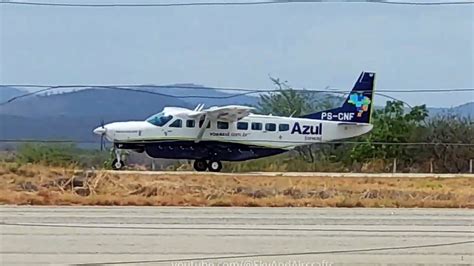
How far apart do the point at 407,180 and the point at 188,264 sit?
19.5 meters

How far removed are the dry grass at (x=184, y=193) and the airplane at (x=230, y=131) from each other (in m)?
13.7

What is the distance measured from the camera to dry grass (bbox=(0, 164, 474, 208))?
18812mm

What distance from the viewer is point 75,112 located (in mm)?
40250

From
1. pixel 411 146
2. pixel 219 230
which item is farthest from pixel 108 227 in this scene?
pixel 411 146

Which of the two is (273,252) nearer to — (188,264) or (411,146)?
(188,264)

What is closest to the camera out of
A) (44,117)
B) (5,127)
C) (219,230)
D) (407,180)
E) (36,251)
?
(36,251)

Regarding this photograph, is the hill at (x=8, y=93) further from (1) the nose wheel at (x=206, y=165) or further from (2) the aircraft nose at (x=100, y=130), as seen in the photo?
(1) the nose wheel at (x=206, y=165)

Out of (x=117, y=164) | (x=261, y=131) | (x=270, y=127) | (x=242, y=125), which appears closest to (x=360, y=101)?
(x=270, y=127)

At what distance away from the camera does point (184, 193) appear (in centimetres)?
2069

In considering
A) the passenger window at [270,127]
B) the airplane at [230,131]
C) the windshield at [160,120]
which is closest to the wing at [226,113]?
the airplane at [230,131]

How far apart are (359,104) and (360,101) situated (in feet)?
0.49

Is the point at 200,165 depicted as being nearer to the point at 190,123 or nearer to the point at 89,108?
the point at 190,123

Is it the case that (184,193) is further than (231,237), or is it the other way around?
(184,193)

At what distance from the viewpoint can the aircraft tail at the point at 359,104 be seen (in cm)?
3988
